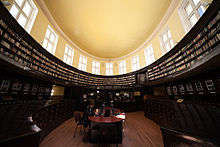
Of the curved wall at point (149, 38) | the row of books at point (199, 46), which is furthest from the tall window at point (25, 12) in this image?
the row of books at point (199, 46)

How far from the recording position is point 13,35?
8.09 ft

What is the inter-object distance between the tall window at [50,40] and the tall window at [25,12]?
1.12 m

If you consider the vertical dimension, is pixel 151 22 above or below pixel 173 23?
above

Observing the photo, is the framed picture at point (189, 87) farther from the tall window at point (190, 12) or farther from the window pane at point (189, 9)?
the window pane at point (189, 9)

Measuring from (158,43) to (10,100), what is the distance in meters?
8.72

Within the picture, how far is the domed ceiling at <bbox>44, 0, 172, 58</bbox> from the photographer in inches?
183

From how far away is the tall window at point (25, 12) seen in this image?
322 cm

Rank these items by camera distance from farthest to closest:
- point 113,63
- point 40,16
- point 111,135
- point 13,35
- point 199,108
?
1. point 113,63
2. point 40,16
3. point 13,35
4. point 111,135
5. point 199,108

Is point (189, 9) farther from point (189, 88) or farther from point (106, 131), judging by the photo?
point (106, 131)

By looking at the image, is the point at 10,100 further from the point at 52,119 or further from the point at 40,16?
the point at 40,16

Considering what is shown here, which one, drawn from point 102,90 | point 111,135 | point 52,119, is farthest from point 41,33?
point 111,135

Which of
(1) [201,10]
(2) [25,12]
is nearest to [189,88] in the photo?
(1) [201,10]

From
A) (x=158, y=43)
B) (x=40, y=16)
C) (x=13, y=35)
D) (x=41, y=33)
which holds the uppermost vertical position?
(x=40, y=16)

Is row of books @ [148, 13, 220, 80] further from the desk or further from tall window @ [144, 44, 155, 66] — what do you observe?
the desk
